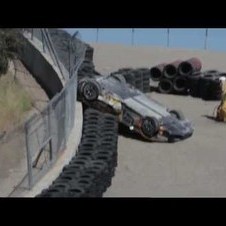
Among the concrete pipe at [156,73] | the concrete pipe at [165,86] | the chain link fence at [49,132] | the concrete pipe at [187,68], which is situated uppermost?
the chain link fence at [49,132]

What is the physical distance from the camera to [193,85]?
27438mm

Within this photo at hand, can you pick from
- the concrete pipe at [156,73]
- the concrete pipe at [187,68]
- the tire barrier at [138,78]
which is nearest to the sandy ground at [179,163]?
the tire barrier at [138,78]

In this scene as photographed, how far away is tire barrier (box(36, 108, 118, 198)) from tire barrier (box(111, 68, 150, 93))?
23.4 feet

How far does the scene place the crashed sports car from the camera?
64.1 ft

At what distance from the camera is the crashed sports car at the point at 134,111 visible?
64.1 ft

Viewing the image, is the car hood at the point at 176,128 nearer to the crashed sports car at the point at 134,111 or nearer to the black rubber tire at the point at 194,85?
the crashed sports car at the point at 134,111

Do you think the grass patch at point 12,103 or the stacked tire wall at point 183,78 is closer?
the grass patch at point 12,103

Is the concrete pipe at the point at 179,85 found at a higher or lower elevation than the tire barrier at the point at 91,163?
lower

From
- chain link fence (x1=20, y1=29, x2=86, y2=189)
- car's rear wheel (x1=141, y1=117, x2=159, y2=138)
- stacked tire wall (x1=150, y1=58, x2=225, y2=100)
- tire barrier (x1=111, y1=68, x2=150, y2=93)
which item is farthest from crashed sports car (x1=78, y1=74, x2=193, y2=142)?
stacked tire wall (x1=150, y1=58, x2=225, y2=100)

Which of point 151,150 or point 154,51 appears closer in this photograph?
point 151,150

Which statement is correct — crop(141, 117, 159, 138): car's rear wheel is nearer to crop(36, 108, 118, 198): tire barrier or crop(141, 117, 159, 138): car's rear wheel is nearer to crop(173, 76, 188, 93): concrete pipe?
crop(36, 108, 118, 198): tire barrier
